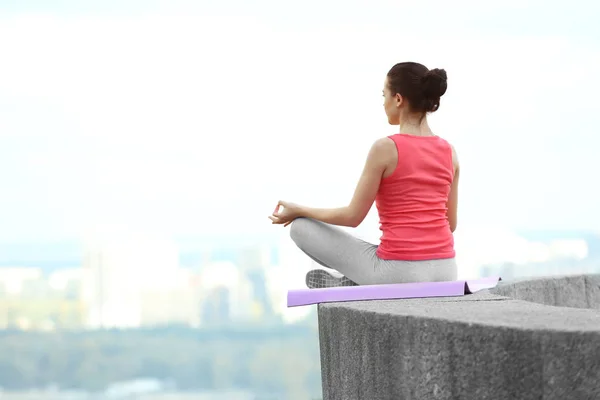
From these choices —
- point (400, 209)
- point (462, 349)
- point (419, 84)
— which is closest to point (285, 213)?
point (400, 209)

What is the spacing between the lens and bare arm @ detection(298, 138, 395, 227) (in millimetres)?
4395

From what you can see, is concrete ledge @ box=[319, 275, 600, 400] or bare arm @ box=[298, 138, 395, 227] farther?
bare arm @ box=[298, 138, 395, 227]

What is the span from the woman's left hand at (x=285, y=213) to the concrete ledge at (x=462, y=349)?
2.55ft

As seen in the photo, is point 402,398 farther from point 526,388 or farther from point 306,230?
point 306,230

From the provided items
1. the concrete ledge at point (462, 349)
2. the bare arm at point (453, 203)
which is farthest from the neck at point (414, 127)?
the concrete ledge at point (462, 349)

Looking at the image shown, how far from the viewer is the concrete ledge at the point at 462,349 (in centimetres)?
274

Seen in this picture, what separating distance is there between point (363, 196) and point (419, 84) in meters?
0.56

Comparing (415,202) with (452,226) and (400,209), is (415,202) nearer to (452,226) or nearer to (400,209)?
(400,209)

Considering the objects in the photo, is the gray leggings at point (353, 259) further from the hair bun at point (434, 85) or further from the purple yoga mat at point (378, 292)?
the hair bun at point (434, 85)

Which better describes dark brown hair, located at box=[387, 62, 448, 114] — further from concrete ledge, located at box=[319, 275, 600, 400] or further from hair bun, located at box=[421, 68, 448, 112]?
concrete ledge, located at box=[319, 275, 600, 400]

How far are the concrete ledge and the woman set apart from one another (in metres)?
0.62

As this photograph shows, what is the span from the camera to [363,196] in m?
4.44

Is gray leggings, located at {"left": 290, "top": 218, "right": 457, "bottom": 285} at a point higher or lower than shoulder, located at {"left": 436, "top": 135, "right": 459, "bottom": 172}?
lower

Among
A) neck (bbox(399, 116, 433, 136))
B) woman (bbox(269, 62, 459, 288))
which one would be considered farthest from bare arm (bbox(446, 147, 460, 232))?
neck (bbox(399, 116, 433, 136))
